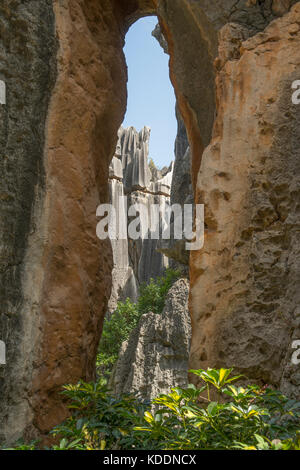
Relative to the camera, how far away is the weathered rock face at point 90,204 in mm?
4605

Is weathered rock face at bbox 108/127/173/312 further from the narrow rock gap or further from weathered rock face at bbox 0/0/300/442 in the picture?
weathered rock face at bbox 0/0/300/442

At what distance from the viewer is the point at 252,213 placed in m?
4.77

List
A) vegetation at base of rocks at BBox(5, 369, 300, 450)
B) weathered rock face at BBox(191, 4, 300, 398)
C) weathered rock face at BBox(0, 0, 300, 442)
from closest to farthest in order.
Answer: vegetation at base of rocks at BBox(5, 369, 300, 450) < weathered rock face at BBox(191, 4, 300, 398) < weathered rock face at BBox(0, 0, 300, 442)

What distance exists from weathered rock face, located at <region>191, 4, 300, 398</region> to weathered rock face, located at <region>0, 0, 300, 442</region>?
1 centimetres

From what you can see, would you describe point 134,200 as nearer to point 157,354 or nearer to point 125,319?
point 125,319

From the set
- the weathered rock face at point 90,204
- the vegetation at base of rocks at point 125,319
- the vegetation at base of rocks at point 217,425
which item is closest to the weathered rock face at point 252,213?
the weathered rock face at point 90,204

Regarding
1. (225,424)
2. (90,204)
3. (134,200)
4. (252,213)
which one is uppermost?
(134,200)

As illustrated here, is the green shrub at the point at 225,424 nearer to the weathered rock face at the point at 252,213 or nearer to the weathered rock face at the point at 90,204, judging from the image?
the weathered rock face at the point at 90,204

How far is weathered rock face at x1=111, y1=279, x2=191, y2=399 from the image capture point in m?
11.2

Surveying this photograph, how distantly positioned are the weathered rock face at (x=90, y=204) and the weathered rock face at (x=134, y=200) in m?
18.6

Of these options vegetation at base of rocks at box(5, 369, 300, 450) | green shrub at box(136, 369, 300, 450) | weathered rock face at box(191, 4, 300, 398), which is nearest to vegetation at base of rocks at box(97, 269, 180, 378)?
weathered rock face at box(191, 4, 300, 398)

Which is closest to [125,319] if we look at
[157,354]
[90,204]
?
[157,354]

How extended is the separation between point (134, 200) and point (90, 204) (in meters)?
24.6

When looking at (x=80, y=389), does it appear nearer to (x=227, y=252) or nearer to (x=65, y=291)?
(x=65, y=291)
